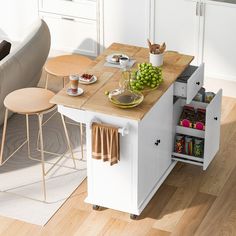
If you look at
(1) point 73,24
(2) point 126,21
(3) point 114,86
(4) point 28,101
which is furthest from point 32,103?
(1) point 73,24

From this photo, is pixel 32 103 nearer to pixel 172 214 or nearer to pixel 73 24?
pixel 172 214

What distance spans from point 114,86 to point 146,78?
0.23 metres

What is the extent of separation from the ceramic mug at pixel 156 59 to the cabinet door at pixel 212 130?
0.46 meters

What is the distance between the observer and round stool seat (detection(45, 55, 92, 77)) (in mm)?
5988

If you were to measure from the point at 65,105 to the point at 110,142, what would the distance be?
0.38m

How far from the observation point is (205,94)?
19.3 ft

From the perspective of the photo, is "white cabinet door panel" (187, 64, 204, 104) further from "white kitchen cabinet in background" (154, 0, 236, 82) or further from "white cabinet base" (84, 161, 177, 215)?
"white kitchen cabinet in background" (154, 0, 236, 82)

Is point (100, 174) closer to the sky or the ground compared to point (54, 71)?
closer to the ground

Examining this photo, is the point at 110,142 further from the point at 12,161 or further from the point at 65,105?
the point at 12,161

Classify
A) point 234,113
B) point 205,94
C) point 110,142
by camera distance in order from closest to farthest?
point 110,142 → point 205,94 → point 234,113

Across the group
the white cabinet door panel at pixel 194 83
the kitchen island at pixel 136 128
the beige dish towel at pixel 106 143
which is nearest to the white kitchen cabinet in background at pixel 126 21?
the kitchen island at pixel 136 128

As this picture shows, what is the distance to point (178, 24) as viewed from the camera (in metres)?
6.79

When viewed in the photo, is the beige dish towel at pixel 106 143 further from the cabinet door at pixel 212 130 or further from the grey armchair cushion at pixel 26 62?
the grey armchair cushion at pixel 26 62

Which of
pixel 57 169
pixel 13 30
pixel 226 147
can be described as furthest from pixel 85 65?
pixel 13 30
